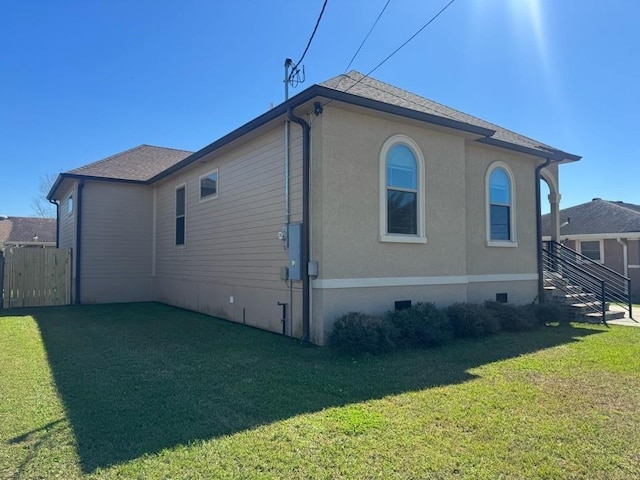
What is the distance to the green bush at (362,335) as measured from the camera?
6.57 m

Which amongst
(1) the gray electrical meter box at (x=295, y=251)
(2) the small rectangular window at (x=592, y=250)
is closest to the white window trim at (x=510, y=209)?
(1) the gray electrical meter box at (x=295, y=251)

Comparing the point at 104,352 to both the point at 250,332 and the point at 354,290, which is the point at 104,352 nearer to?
the point at 250,332

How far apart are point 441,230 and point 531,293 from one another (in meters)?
3.92

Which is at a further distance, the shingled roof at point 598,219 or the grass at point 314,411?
the shingled roof at point 598,219

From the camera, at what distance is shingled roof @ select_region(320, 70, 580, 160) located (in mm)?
7965

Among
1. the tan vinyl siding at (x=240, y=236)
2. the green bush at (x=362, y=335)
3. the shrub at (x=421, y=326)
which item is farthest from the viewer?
the tan vinyl siding at (x=240, y=236)

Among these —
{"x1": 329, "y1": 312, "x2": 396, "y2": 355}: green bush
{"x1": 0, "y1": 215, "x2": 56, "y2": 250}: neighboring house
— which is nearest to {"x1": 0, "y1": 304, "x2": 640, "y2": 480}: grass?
{"x1": 329, "y1": 312, "x2": 396, "y2": 355}: green bush

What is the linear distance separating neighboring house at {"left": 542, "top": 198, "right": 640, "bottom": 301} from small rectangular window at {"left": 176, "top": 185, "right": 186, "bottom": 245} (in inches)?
514

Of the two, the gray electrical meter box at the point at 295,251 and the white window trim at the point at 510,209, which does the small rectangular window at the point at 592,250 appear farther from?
the gray electrical meter box at the point at 295,251

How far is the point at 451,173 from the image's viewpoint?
8977 millimetres

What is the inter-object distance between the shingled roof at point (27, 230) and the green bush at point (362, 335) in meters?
29.7

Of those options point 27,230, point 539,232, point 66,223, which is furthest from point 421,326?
point 27,230

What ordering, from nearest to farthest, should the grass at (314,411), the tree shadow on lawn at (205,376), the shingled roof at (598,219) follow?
the grass at (314,411) → the tree shadow on lawn at (205,376) → the shingled roof at (598,219)

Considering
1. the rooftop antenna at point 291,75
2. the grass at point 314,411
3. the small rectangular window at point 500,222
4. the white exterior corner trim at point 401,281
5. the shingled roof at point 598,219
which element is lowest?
the grass at point 314,411
